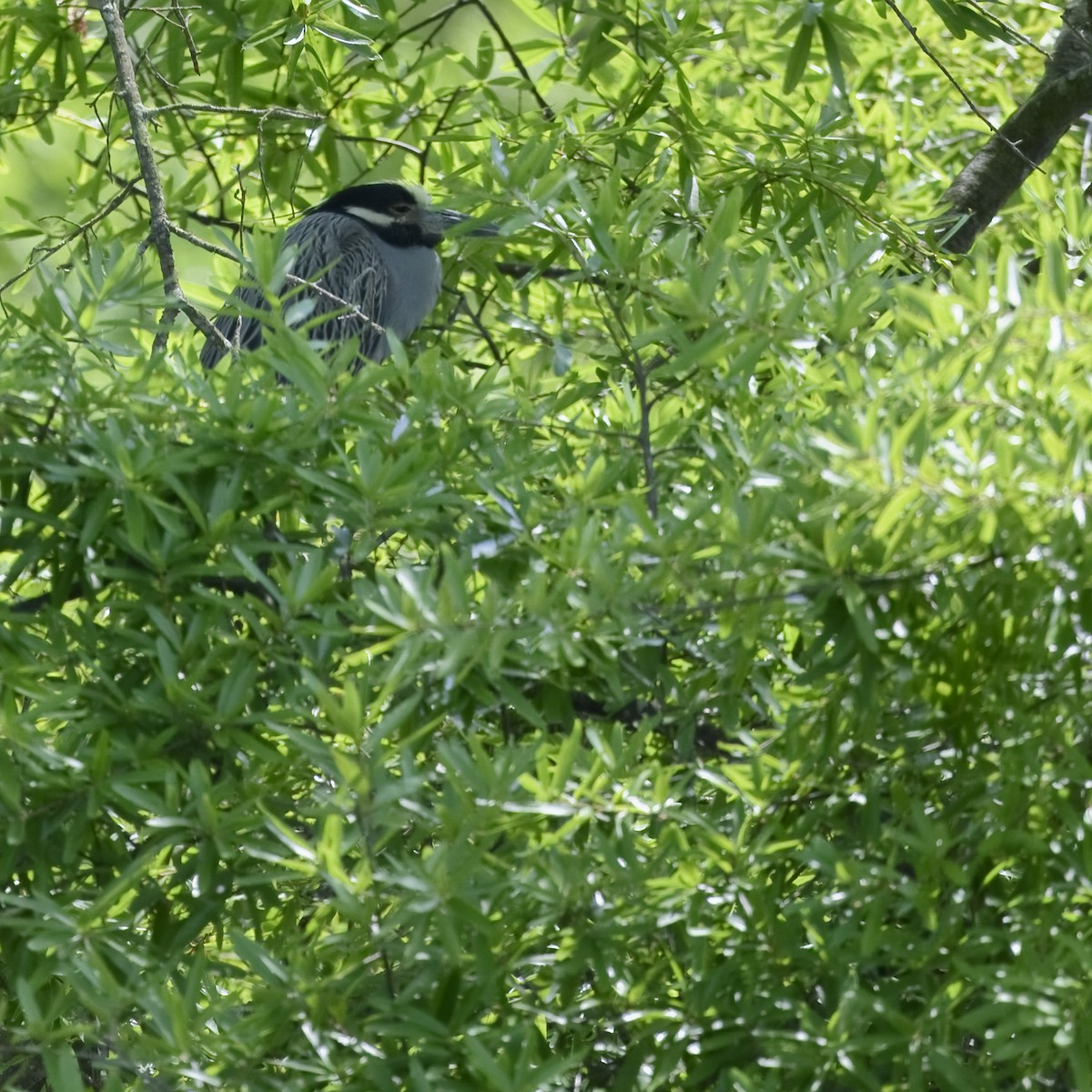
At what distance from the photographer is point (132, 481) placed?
1.17 m

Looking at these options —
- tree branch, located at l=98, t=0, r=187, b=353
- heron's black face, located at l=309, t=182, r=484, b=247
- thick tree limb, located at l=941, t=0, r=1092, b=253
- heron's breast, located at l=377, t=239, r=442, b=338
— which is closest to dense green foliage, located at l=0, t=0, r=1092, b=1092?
tree branch, located at l=98, t=0, r=187, b=353

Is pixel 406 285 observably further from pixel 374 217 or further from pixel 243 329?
pixel 243 329

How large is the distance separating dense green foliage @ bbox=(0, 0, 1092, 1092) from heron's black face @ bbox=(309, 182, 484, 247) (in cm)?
209

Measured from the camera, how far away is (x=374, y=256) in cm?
341

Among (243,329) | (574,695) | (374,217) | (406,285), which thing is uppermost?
(374,217)

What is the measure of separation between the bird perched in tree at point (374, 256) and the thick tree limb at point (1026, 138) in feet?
3.69

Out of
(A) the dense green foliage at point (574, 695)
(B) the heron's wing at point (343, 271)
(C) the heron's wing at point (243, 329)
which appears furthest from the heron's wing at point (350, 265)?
(A) the dense green foliage at point (574, 695)

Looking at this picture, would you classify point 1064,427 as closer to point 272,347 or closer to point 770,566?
point 770,566

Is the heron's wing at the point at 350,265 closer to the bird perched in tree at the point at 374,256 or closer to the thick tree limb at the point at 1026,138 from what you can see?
the bird perched in tree at the point at 374,256

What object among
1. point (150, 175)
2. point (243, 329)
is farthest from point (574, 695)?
point (243, 329)

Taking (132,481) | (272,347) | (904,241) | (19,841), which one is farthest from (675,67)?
(19,841)

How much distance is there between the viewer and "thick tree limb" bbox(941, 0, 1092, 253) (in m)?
2.52

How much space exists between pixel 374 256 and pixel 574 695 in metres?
2.27

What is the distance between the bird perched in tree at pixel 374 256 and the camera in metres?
3.32
